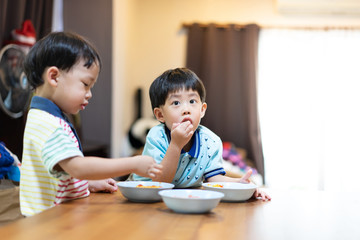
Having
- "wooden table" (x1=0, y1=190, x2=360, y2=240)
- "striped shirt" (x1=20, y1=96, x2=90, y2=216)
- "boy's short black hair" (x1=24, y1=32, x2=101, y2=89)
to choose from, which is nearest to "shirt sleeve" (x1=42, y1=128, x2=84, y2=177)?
"striped shirt" (x1=20, y1=96, x2=90, y2=216)

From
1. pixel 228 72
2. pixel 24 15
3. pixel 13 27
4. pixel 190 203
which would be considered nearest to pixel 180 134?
pixel 190 203

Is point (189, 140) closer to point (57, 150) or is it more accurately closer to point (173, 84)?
point (173, 84)

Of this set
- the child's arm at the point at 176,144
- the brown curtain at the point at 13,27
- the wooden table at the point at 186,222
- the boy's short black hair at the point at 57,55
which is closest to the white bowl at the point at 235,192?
the wooden table at the point at 186,222

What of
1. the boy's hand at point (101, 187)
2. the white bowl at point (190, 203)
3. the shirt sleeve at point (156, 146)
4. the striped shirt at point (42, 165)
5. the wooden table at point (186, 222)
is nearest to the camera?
the wooden table at point (186, 222)

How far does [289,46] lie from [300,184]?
173 centimetres

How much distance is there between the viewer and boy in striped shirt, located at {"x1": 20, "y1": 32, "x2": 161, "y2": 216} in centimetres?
108

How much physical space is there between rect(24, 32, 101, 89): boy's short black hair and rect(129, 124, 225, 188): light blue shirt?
377 mm

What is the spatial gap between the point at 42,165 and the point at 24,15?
2.72m

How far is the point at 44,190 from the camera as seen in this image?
1.17 metres

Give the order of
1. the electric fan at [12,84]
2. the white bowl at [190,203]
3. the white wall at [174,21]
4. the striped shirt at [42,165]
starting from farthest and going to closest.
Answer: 1. the white wall at [174,21]
2. the electric fan at [12,84]
3. the striped shirt at [42,165]
4. the white bowl at [190,203]

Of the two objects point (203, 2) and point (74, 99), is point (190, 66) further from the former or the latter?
point (74, 99)

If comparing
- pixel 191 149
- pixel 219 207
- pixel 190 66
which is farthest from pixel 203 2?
pixel 219 207

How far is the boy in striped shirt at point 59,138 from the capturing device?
1.08 metres

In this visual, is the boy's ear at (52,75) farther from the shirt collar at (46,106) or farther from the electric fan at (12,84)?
the electric fan at (12,84)
